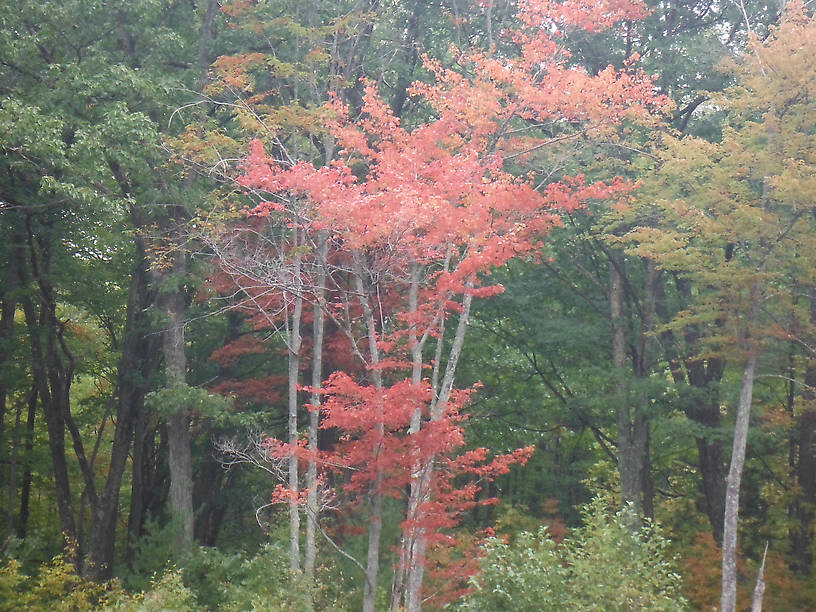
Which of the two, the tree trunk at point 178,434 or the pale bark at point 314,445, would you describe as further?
the tree trunk at point 178,434

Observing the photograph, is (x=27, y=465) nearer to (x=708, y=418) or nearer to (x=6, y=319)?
(x=6, y=319)

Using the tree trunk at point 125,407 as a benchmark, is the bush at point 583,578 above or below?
below

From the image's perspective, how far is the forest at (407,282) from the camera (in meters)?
11.0

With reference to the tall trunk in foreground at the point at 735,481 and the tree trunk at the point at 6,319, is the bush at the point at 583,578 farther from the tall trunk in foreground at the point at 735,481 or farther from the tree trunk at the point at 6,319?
the tree trunk at the point at 6,319

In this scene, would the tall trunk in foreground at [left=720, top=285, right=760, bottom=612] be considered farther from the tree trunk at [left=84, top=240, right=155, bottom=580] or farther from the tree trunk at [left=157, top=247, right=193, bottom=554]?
the tree trunk at [left=84, top=240, right=155, bottom=580]

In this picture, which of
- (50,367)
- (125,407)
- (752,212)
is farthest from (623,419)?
(50,367)

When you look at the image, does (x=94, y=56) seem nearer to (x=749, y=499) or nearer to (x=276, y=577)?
(x=276, y=577)

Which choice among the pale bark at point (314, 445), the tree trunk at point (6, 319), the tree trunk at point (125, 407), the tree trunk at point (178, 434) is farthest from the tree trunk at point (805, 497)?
the tree trunk at point (6, 319)

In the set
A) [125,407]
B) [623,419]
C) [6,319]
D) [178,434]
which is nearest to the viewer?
[178,434]

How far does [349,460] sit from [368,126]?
5.07m

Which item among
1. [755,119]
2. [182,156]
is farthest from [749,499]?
[182,156]

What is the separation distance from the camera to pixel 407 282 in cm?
1116

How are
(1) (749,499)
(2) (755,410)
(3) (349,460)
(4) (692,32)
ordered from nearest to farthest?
(3) (349,460) < (2) (755,410) < (4) (692,32) < (1) (749,499)

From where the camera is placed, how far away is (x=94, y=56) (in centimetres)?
1227
